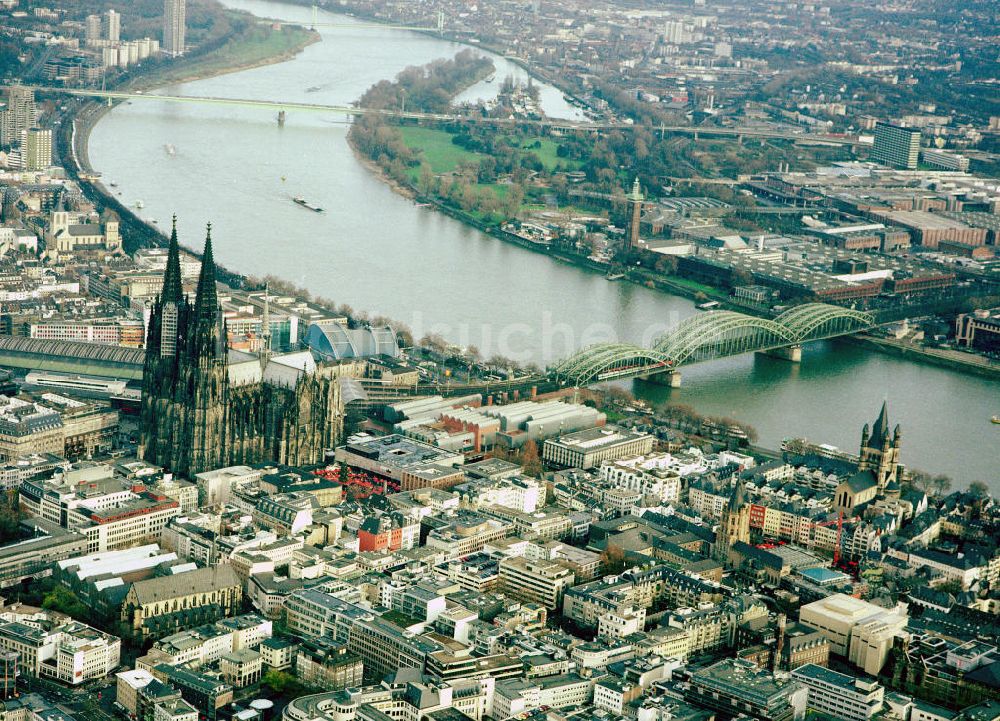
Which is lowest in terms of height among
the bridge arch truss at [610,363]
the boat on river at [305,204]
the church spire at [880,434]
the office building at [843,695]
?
the office building at [843,695]

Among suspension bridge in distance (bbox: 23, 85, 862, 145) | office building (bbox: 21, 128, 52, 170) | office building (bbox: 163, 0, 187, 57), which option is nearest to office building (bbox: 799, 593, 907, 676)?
office building (bbox: 21, 128, 52, 170)

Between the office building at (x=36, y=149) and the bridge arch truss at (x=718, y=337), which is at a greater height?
the office building at (x=36, y=149)

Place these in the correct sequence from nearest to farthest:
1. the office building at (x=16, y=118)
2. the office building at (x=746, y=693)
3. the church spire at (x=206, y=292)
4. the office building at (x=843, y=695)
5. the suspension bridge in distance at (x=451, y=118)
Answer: the office building at (x=746, y=693), the office building at (x=843, y=695), the church spire at (x=206, y=292), the office building at (x=16, y=118), the suspension bridge in distance at (x=451, y=118)

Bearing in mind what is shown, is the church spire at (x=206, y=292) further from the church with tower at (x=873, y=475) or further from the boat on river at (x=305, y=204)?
the boat on river at (x=305, y=204)

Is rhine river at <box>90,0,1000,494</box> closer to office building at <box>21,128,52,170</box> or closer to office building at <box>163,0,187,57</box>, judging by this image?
office building at <box>21,128,52,170</box>

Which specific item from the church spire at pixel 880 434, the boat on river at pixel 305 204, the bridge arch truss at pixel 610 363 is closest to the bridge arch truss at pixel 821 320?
the bridge arch truss at pixel 610 363

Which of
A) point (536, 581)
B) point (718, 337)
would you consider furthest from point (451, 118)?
point (536, 581)
